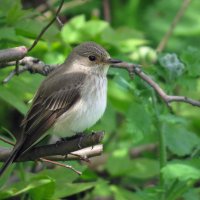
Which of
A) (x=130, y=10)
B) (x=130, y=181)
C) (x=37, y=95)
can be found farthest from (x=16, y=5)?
(x=130, y=10)


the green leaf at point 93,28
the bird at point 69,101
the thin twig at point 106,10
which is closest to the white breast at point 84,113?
the bird at point 69,101

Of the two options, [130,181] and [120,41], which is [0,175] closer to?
[120,41]

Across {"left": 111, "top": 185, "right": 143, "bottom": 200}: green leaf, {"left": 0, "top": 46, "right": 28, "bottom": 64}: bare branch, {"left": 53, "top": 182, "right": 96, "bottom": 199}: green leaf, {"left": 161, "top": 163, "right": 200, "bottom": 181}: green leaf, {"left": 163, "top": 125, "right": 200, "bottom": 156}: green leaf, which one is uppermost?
{"left": 0, "top": 46, "right": 28, "bottom": 64}: bare branch

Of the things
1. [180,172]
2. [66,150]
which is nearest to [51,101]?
[66,150]

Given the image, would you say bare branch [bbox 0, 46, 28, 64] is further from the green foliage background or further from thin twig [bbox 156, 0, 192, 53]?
thin twig [bbox 156, 0, 192, 53]

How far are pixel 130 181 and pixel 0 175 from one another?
2938 millimetres

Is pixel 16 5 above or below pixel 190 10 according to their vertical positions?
above

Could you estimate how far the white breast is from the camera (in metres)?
5.55

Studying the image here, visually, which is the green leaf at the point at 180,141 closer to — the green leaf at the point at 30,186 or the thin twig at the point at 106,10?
the green leaf at the point at 30,186

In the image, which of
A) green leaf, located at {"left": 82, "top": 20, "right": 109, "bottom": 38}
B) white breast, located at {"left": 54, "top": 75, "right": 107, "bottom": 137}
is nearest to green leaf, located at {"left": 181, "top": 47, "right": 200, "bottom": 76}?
white breast, located at {"left": 54, "top": 75, "right": 107, "bottom": 137}

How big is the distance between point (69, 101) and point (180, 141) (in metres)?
1.02

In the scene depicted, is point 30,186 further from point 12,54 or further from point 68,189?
point 12,54

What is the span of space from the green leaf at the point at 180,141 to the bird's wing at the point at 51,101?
86 cm

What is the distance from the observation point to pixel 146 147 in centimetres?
798
